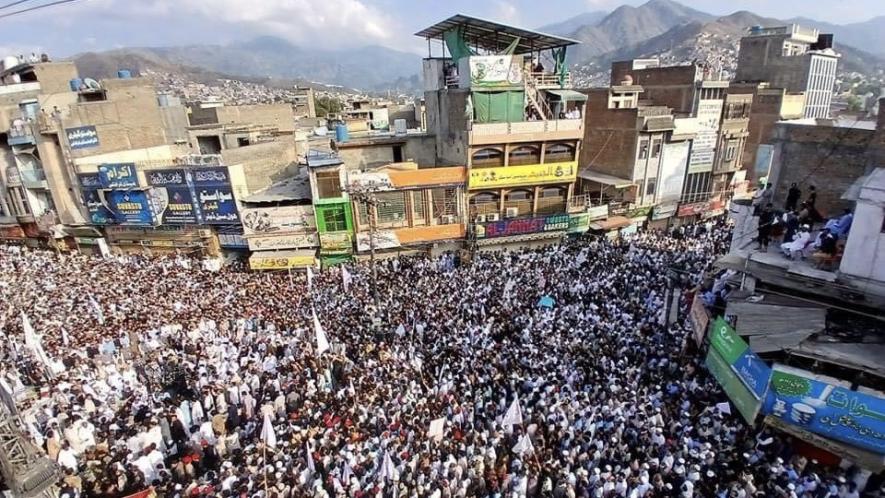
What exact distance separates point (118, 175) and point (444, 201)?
1619 cm

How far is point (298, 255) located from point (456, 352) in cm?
1154

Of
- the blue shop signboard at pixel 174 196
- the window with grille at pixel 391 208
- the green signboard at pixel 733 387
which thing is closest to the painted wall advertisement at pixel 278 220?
the blue shop signboard at pixel 174 196

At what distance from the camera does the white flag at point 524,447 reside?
1023 centimetres

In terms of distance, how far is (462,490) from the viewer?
945 centimetres

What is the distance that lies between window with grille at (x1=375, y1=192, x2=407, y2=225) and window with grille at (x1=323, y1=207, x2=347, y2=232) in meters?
1.72

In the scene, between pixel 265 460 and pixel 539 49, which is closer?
pixel 265 460

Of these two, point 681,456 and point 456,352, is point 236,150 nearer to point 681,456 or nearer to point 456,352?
point 456,352

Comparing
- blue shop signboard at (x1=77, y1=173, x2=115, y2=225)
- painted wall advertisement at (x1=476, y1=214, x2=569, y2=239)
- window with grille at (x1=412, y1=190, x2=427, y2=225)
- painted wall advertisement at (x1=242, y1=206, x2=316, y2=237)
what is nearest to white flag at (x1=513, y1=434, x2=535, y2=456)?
painted wall advertisement at (x1=476, y1=214, x2=569, y2=239)

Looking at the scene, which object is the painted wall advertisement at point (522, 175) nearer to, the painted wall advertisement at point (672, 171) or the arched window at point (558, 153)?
the arched window at point (558, 153)

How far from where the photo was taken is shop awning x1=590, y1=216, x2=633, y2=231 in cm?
2608

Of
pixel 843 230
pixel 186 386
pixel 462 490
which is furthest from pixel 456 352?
pixel 843 230

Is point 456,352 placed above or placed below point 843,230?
below

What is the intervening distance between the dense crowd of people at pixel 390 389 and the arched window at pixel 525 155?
6439mm

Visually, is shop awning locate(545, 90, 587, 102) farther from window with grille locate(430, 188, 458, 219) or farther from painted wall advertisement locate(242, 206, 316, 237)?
painted wall advertisement locate(242, 206, 316, 237)
